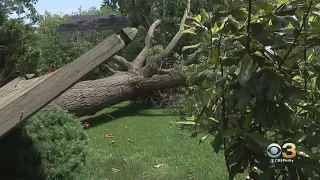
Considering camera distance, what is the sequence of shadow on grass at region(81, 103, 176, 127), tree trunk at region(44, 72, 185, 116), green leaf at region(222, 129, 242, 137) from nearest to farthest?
green leaf at region(222, 129, 242, 137)
tree trunk at region(44, 72, 185, 116)
shadow on grass at region(81, 103, 176, 127)

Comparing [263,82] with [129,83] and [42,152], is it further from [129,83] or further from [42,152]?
[129,83]

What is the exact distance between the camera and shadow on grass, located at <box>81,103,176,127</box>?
8.72m

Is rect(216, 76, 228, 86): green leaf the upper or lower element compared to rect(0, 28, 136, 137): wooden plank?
upper

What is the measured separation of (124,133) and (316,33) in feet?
18.6

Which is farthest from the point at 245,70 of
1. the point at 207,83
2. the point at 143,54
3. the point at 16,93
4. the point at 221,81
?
the point at 143,54

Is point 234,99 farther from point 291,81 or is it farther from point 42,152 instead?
point 42,152

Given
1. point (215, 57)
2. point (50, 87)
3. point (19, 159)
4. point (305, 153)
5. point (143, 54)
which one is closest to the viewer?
point (305, 153)

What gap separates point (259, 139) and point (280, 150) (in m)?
0.15

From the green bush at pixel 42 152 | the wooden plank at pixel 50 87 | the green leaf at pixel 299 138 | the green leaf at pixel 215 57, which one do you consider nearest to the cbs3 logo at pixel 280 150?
the green leaf at pixel 299 138

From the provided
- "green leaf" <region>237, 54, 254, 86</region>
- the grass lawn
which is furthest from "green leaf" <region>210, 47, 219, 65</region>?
the grass lawn

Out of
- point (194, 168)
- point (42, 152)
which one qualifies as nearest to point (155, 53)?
point (194, 168)

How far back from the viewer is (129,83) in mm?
9680

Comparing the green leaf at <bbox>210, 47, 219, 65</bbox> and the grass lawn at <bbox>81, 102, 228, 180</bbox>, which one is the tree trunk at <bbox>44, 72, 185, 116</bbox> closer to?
the grass lawn at <bbox>81, 102, 228, 180</bbox>

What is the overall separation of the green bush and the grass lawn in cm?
29
